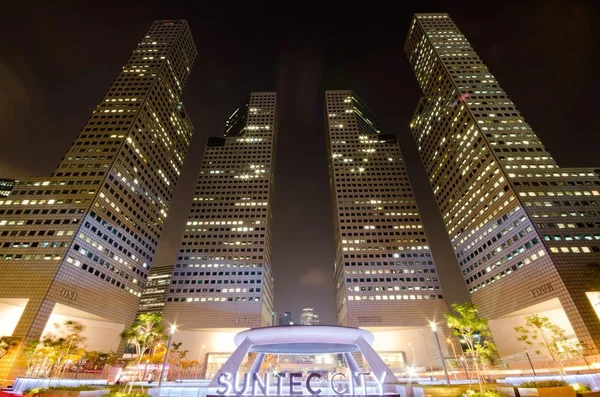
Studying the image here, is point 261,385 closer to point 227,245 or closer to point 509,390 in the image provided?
point 509,390

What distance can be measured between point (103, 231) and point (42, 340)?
2867 cm

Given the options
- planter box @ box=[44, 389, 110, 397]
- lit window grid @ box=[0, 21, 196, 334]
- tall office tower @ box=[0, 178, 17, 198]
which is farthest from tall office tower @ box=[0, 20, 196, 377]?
planter box @ box=[44, 389, 110, 397]

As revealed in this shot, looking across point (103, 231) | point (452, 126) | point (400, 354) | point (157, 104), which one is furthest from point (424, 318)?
point (157, 104)

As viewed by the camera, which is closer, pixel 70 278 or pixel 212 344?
pixel 70 278

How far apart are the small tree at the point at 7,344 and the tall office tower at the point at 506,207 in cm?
10996

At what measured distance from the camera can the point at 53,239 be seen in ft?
237

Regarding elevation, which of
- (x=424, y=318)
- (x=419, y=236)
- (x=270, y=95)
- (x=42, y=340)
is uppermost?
(x=270, y=95)

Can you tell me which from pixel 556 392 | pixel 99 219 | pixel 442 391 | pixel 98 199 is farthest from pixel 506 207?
pixel 98 199

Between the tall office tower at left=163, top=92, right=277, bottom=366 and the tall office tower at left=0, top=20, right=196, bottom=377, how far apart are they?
14.3m

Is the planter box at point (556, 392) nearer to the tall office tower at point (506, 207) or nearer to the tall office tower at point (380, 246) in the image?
the tall office tower at point (506, 207)

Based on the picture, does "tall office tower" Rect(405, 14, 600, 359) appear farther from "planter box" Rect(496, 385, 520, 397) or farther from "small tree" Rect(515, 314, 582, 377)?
"planter box" Rect(496, 385, 520, 397)

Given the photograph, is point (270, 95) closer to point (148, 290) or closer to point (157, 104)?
point (157, 104)

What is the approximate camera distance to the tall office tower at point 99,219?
66625 mm

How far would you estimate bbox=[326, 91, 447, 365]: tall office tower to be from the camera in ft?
333
